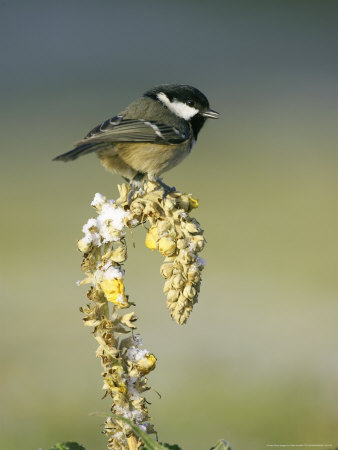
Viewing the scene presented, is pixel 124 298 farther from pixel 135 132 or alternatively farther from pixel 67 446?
pixel 135 132

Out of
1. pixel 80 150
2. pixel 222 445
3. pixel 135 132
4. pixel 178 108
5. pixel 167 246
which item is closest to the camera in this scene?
pixel 222 445

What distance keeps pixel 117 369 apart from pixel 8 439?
2066mm

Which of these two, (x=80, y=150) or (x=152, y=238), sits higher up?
(x=80, y=150)

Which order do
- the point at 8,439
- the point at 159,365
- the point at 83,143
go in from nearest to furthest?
the point at 83,143
the point at 8,439
the point at 159,365

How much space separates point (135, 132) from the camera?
7.89 ft

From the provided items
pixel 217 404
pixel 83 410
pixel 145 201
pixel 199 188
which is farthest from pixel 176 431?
pixel 199 188

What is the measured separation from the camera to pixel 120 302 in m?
1.16

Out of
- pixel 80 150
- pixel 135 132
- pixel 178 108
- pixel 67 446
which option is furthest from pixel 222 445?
pixel 178 108

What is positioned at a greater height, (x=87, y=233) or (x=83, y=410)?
(x=83, y=410)

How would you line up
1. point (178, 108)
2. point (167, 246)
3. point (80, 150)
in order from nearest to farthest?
point (167, 246) → point (80, 150) → point (178, 108)

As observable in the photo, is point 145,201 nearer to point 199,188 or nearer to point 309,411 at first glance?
point 309,411

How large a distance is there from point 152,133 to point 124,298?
4.54 feet

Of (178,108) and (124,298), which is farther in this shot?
(178,108)

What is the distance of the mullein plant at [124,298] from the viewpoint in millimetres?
1152
